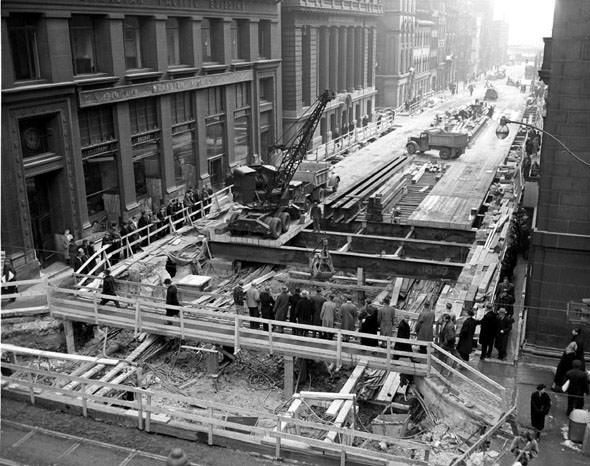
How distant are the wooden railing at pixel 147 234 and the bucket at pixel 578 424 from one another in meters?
16.2

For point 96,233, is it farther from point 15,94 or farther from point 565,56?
point 565,56

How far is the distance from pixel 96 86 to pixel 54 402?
18620mm

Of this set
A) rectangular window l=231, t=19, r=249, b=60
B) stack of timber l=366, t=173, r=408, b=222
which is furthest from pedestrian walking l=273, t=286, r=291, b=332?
rectangular window l=231, t=19, r=249, b=60

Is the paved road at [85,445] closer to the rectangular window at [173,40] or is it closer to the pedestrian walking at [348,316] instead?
the pedestrian walking at [348,316]

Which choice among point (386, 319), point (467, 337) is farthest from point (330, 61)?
point (467, 337)

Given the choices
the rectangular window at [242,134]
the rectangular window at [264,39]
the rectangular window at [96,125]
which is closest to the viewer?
the rectangular window at [96,125]

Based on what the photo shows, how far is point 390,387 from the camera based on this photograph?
674 inches

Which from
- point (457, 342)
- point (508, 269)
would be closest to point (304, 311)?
point (457, 342)

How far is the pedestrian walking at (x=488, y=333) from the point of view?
1664 cm

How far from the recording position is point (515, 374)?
53.8ft

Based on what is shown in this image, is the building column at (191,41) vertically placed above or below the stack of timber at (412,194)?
above

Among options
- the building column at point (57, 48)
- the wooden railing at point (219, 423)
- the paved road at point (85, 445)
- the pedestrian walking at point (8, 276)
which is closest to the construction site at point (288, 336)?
the wooden railing at point (219, 423)

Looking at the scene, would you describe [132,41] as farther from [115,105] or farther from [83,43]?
[115,105]

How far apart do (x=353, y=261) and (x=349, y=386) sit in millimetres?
10731
